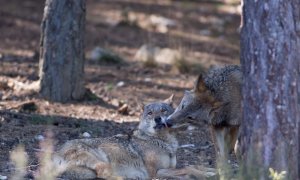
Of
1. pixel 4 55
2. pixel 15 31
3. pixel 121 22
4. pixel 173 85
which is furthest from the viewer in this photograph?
pixel 121 22

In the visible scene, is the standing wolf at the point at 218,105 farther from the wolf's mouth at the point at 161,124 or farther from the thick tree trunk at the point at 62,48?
the thick tree trunk at the point at 62,48

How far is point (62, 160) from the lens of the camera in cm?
842

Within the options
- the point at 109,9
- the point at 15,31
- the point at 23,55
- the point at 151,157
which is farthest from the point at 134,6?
the point at 151,157

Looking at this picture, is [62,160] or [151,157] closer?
[62,160]

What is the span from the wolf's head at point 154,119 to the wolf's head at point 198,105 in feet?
0.54

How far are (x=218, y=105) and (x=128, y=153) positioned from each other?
1.55 m

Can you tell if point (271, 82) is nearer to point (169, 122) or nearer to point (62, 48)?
point (169, 122)

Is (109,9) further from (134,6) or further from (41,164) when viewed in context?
(41,164)

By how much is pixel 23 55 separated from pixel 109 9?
22.5ft

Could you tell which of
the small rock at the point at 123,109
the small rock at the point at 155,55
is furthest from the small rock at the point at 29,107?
the small rock at the point at 155,55

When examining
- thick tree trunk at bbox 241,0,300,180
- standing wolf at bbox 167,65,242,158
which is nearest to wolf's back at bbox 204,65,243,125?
standing wolf at bbox 167,65,242,158

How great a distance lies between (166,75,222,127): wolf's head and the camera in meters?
9.52

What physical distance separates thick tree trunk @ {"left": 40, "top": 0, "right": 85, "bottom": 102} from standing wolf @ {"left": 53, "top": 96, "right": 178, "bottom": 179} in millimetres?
3299

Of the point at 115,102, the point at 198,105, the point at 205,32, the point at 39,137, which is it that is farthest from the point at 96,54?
the point at 198,105
